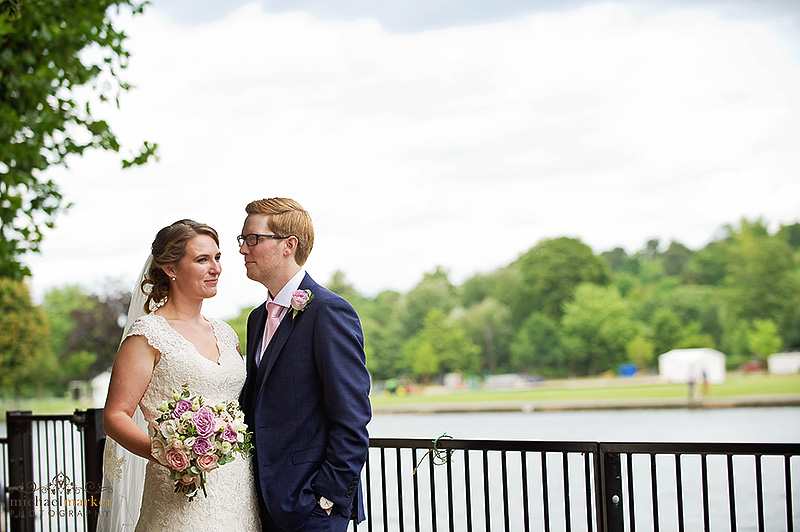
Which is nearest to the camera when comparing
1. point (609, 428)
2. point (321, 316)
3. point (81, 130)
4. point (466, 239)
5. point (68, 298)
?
point (321, 316)

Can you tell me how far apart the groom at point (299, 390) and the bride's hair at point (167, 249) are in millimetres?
231

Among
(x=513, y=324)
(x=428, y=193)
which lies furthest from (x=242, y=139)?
(x=513, y=324)

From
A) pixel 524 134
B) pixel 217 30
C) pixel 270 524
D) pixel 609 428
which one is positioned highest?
pixel 217 30

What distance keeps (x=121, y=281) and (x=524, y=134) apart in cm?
4842

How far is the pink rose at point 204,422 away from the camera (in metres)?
2.32

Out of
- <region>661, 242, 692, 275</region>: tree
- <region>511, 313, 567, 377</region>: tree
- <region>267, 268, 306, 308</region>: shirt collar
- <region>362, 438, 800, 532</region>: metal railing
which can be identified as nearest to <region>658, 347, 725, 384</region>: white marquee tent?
<region>511, 313, 567, 377</region>: tree

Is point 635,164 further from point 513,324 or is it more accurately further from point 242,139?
point 242,139

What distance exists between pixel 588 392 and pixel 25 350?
3654 cm

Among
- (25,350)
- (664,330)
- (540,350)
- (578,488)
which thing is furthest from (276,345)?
(664,330)

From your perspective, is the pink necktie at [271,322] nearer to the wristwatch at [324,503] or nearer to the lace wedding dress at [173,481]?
the lace wedding dress at [173,481]

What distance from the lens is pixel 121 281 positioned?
43.0 metres

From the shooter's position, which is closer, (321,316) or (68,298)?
(321,316)

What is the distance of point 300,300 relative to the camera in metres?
2.60

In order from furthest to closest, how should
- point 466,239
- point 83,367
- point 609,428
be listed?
point 466,239
point 83,367
point 609,428
